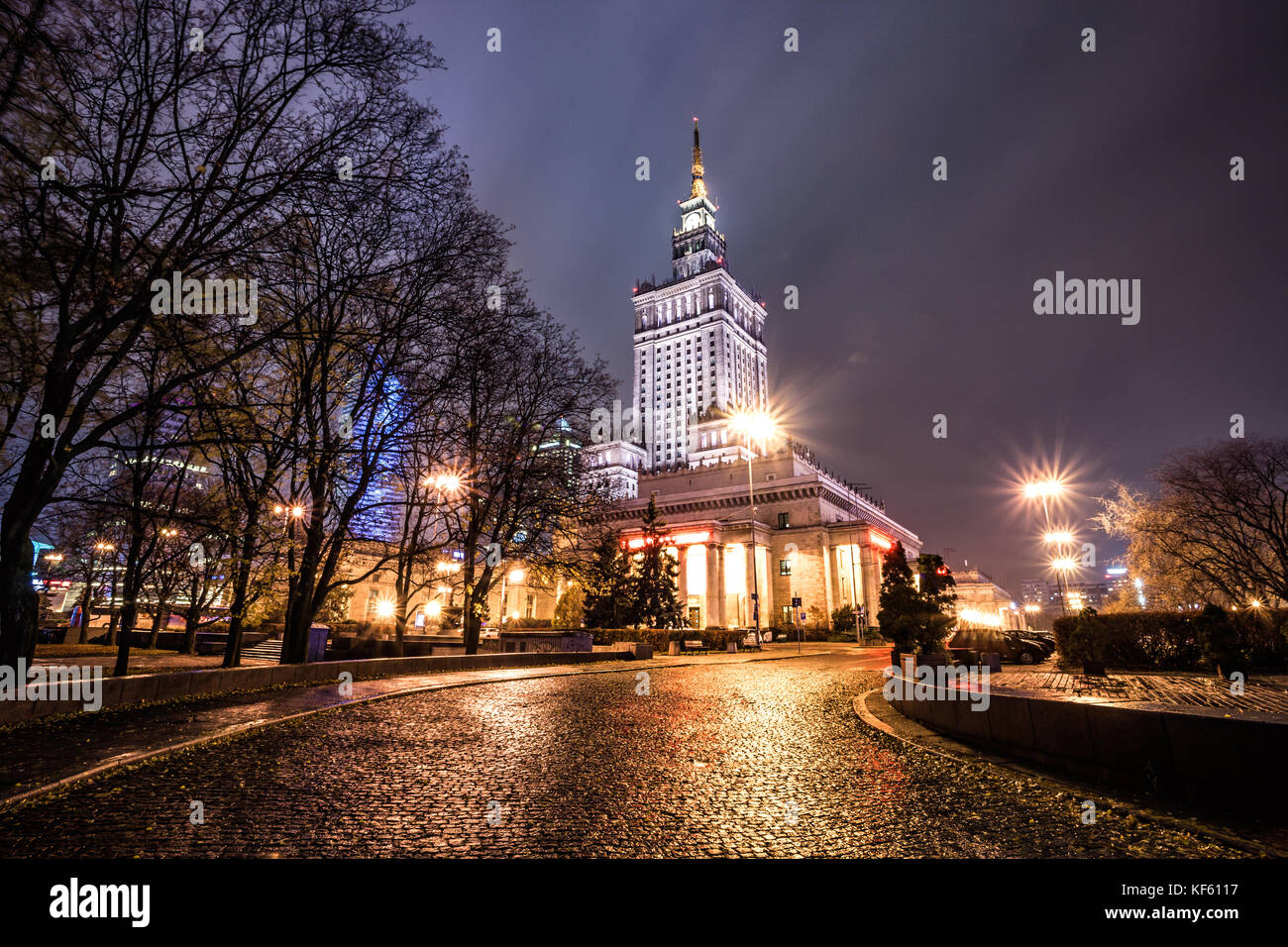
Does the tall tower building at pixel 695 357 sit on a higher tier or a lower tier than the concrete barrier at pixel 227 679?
higher

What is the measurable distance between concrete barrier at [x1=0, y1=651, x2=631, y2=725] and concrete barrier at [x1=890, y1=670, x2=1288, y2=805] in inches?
523

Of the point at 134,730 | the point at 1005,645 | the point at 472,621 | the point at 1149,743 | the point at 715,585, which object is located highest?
the point at 1149,743

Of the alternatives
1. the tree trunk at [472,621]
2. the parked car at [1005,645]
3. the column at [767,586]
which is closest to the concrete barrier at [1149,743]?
the tree trunk at [472,621]

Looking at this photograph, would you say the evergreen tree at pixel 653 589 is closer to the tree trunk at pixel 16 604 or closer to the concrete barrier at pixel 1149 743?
the tree trunk at pixel 16 604

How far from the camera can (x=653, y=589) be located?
52.2m

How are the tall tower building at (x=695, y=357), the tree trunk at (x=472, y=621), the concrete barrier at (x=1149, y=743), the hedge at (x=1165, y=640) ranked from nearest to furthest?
the concrete barrier at (x=1149, y=743) → the hedge at (x=1165, y=640) → the tree trunk at (x=472, y=621) → the tall tower building at (x=695, y=357)

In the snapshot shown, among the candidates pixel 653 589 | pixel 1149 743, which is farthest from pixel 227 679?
pixel 653 589

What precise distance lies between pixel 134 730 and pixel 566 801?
697 centimetres

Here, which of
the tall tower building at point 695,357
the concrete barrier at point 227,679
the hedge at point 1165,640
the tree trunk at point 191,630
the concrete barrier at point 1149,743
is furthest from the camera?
the tall tower building at point 695,357

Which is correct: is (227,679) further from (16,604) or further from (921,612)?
(921,612)

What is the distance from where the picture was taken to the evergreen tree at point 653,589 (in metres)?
51.4

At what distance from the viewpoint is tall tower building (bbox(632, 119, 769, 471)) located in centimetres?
12419

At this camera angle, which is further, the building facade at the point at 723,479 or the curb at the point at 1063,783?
the building facade at the point at 723,479

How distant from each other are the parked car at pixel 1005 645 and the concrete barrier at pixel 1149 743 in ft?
67.0
